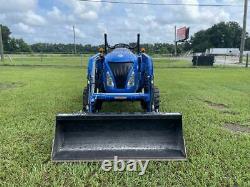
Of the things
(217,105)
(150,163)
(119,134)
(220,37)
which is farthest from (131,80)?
(220,37)

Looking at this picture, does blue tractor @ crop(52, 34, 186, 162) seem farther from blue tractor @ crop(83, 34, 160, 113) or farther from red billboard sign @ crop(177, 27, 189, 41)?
red billboard sign @ crop(177, 27, 189, 41)

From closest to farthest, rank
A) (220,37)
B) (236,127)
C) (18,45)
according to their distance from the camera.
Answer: (236,127) < (18,45) < (220,37)

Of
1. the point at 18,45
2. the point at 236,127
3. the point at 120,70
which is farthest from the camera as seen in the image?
the point at 18,45

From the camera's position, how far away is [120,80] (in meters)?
6.08

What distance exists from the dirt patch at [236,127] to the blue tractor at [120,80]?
1.48 m

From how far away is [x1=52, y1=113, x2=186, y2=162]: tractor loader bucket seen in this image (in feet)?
15.1

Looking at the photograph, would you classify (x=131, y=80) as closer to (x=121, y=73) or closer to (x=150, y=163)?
(x=121, y=73)

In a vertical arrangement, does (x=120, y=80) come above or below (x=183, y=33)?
below

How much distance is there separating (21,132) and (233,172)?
3655mm

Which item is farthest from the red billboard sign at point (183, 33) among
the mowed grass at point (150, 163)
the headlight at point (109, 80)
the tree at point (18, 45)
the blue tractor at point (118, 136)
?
the blue tractor at point (118, 136)

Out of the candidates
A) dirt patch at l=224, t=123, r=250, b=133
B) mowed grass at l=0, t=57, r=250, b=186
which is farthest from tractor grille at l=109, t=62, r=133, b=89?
Result: dirt patch at l=224, t=123, r=250, b=133

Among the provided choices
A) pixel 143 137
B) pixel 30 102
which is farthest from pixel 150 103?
pixel 30 102

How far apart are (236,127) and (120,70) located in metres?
2.57

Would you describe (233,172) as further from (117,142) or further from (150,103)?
(150,103)
